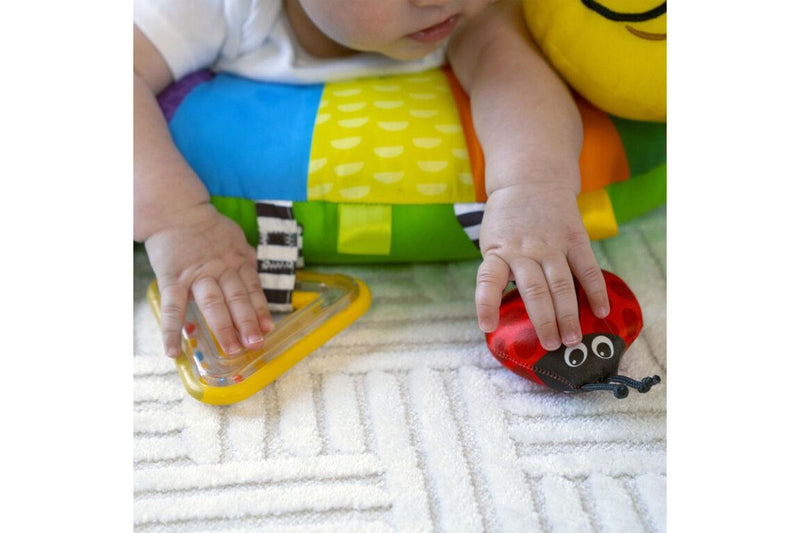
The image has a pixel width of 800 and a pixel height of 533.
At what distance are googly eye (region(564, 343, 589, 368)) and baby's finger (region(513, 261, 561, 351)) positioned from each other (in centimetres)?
1

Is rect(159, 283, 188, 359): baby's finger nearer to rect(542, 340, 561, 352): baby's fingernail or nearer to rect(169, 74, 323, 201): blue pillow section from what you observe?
rect(169, 74, 323, 201): blue pillow section

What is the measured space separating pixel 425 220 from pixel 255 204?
171mm

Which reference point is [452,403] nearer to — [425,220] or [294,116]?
[425,220]

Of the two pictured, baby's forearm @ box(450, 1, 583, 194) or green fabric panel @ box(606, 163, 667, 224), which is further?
green fabric panel @ box(606, 163, 667, 224)

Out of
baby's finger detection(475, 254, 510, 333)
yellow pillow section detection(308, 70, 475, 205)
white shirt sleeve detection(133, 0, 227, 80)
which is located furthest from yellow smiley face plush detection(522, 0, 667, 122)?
white shirt sleeve detection(133, 0, 227, 80)

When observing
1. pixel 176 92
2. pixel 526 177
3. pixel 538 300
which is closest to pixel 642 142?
pixel 526 177

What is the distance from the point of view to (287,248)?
0.82 m

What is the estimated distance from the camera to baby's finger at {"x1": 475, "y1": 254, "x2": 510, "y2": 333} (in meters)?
0.69

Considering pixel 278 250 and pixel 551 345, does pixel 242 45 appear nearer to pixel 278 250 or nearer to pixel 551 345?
pixel 278 250

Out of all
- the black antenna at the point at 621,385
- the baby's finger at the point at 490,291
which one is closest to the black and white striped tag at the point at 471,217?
the baby's finger at the point at 490,291

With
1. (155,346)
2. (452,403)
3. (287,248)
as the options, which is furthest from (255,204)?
(452,403)

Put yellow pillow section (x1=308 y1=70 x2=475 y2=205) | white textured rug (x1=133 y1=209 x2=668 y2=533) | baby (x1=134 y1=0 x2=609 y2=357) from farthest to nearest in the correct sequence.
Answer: yellow pillow section (x1=308 y1=70 x2=475 y2=205)
baby (x1=134 y1=0 x2=609 y2=357)
white textured rug (x1=133 y1=209 x2=668 y2=533)

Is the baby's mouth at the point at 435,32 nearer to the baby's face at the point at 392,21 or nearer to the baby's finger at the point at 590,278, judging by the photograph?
the baby's face at the point at 392,21

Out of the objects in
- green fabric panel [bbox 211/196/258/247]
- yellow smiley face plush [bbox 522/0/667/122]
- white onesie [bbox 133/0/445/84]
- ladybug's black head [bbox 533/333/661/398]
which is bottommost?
green fabric panel [bbox 211/196/258/247]
